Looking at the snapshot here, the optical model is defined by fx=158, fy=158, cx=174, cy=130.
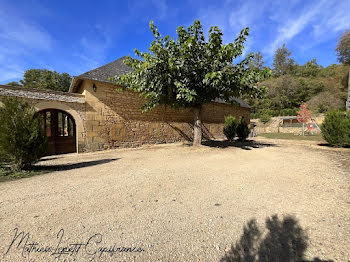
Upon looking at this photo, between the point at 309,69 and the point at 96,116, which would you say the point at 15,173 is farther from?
the point at 309,69

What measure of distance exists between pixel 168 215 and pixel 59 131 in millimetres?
7993

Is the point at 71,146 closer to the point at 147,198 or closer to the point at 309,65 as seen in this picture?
the point at 147,198

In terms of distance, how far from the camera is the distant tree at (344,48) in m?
26.2

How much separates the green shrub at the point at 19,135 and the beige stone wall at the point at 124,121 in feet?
11.5

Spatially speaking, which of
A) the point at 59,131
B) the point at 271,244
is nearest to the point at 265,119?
the point at 59,131

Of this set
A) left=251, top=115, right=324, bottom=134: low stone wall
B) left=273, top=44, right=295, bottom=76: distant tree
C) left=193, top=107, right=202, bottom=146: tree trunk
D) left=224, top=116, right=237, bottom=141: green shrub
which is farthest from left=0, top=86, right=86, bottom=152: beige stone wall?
left=273, top=44, right=295, bottom=76: distant tree

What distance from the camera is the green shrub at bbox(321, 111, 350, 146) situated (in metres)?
7.97

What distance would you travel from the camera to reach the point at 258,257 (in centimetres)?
149

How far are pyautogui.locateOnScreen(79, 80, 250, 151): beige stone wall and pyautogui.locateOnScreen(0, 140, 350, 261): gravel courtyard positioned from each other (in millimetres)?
4568

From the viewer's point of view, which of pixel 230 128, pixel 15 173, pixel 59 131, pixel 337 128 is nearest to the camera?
pixel 15 173

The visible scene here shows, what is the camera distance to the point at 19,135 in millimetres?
4012

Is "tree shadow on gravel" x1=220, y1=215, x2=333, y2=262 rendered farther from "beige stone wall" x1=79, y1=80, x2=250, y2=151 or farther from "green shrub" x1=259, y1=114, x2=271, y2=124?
"green shrub" x1=259, y1=114, x2=271, y2=124

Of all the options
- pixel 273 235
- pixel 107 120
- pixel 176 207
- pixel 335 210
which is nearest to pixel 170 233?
pixel 176 207

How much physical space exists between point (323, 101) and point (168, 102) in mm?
30340
